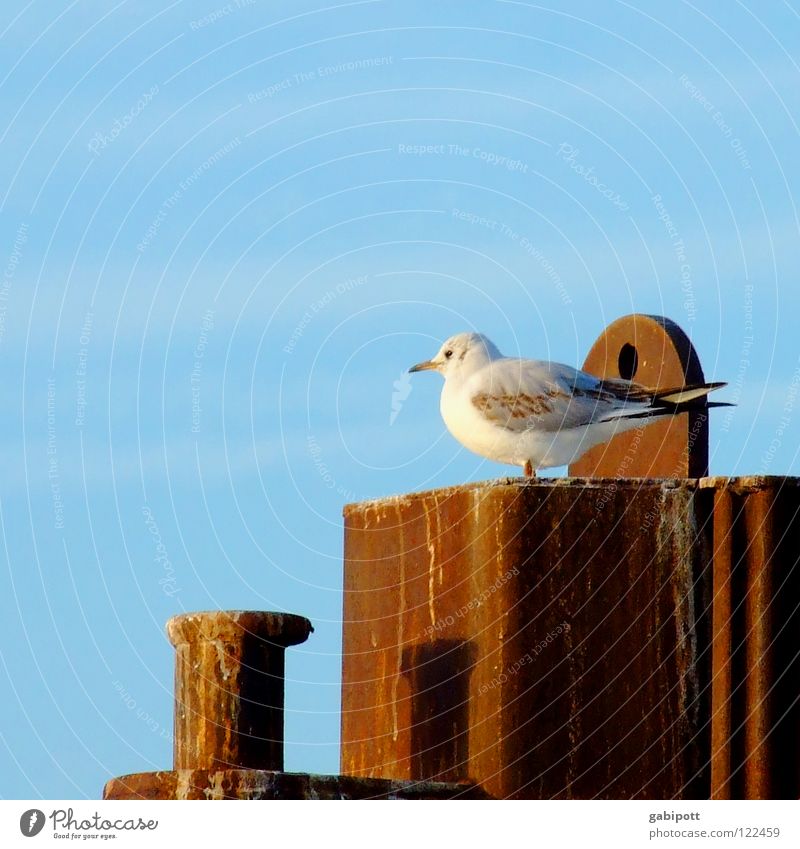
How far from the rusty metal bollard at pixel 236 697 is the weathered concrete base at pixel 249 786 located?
0.06 ft

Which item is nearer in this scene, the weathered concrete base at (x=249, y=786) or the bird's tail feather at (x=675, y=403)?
the weathered concrete base at (x=249, y=786)

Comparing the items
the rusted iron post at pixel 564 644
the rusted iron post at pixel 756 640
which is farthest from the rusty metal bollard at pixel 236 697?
the rusted iron post at pixel 756 640

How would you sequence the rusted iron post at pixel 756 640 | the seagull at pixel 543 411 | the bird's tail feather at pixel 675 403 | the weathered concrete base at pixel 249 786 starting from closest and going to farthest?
the weathered concrete base at pixel 249 786, the rusted iron post at pixel 756 640, the bird's tail feather at pixel 675 403, the seagull at pixel 543 411

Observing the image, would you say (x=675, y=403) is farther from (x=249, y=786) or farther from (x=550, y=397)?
(x=249, y=786)

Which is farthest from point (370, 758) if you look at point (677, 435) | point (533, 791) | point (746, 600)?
point (677, 435)

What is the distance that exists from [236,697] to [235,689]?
51mm

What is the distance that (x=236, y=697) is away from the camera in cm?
1239

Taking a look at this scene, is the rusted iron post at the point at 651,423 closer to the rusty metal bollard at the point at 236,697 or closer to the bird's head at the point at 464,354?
the bird's head at the point at 464,354

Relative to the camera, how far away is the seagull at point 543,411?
16.6 m

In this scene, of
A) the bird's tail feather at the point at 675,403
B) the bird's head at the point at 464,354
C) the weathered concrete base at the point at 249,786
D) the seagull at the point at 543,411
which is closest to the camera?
the weathered concrete base at the point at 249,786

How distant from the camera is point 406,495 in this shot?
13648 mm

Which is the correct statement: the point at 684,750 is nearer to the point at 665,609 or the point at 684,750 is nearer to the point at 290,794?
the point at 665,609
